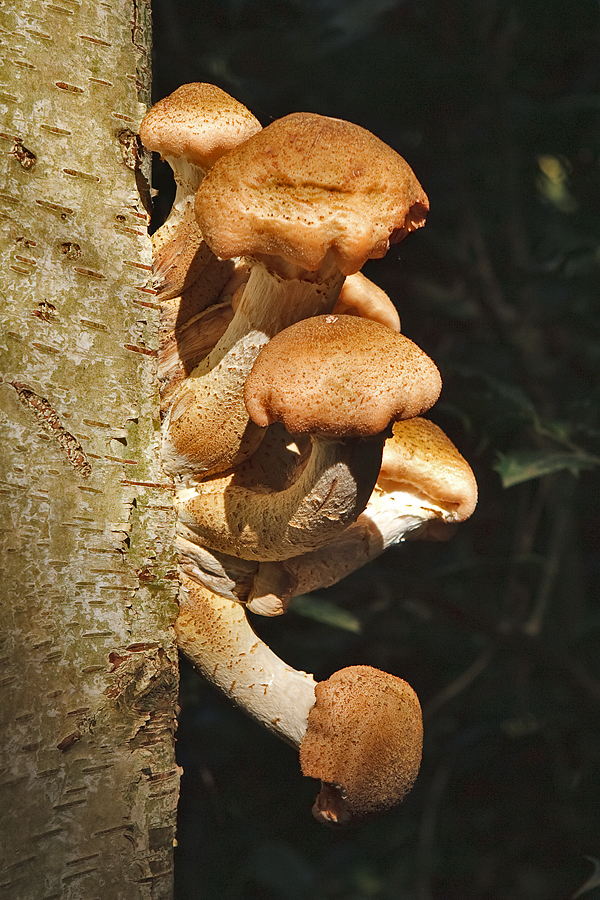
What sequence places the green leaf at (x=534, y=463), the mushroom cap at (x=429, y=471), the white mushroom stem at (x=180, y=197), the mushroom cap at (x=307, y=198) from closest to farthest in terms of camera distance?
the mushroom cap at (x=307, y=198), the white mushroom stem at (x=180, y=197), the mushroom cap at (x=429, y=471), the green leaf at (x=534, y=463)

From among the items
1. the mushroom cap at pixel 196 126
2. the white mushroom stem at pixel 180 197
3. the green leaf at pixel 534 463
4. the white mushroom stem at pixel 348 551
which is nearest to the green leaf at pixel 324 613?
the green leaf at pixel 534 463

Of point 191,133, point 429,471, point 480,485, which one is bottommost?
point 480,485

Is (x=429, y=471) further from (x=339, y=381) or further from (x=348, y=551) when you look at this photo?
(x=339, y=381)

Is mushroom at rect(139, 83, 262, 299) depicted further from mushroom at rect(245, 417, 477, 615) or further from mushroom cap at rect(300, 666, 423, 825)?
mushroom cap at rect(300, 666, 423, 825)

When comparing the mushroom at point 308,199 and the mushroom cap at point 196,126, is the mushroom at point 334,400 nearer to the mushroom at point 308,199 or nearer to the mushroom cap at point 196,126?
the mushroom at point 308,199

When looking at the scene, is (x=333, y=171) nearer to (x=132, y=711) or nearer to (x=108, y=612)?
(x=108, y=612)

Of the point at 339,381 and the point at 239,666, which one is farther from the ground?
the point at 339,381

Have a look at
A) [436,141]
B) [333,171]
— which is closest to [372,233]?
[333,171]

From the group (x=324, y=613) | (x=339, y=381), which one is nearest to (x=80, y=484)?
(x=339, y=381)
